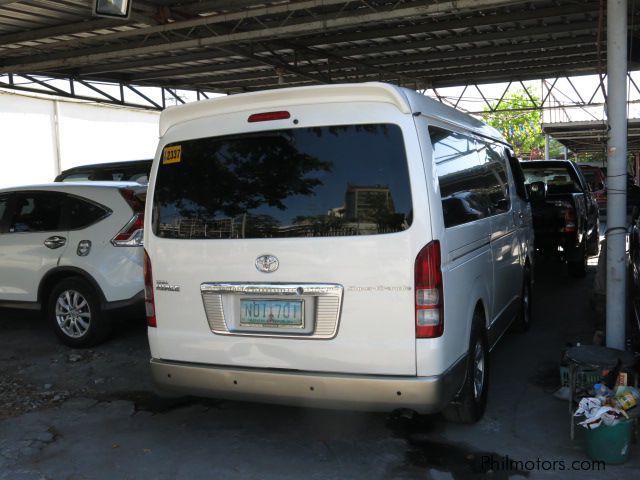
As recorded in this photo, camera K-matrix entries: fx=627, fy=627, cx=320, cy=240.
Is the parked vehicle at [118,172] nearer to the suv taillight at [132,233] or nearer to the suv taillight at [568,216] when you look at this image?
the suv taillight at [132,233]

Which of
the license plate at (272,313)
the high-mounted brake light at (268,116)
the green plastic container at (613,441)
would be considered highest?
the high-mounted brake light at (268,116)

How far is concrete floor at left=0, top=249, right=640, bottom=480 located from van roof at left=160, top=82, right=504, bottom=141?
6.76ft

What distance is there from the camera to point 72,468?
386 centimetres

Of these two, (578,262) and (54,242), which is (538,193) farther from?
(54,242)

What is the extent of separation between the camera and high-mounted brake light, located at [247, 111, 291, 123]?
11.9ft

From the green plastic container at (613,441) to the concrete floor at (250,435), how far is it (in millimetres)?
62

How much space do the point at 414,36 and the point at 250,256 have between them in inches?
353

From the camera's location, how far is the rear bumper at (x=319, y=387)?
3.37 m

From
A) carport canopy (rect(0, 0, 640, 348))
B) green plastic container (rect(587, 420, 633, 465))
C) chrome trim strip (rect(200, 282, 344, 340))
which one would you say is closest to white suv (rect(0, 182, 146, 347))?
chrome trim strip (rect(200, 282, 344, 340))

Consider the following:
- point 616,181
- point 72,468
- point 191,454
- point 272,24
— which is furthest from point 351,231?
point 272,24

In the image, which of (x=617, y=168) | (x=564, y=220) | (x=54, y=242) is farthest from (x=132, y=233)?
(x=564, y=220)

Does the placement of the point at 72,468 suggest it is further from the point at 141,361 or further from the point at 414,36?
the point at 414,36

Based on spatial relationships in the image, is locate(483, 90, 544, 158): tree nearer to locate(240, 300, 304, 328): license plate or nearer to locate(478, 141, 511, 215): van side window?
locate(478, 141, 511, 215): van side window

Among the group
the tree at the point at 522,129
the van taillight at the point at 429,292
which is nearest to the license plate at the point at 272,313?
the van taillight at the point at 429,292
